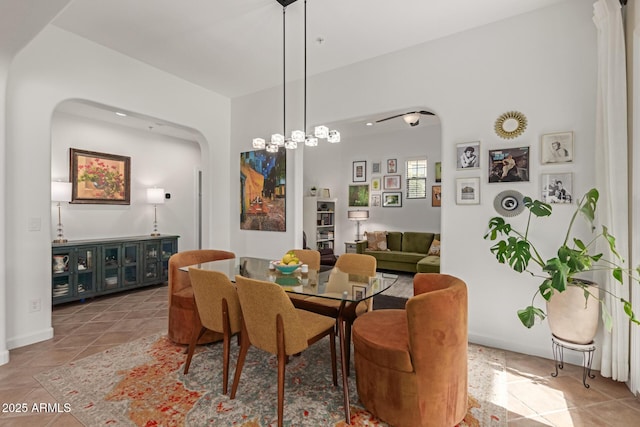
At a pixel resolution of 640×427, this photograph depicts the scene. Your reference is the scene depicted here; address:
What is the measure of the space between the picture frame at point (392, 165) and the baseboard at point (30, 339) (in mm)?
6100

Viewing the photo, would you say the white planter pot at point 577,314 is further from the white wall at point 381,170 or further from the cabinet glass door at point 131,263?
the cabinet glass door at point 131,263

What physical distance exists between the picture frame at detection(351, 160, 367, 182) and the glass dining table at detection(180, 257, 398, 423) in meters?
4.62

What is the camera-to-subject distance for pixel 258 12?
2797mm

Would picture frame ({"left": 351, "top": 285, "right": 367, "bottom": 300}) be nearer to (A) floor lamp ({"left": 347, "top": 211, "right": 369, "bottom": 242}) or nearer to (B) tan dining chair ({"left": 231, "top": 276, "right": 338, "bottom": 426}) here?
(B) tan dining chair ({"left": 231, "top": 276, "right": 338, "bottom": 426})

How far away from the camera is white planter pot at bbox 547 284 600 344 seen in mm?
2225

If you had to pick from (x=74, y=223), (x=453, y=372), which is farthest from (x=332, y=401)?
(x=74, y=223)

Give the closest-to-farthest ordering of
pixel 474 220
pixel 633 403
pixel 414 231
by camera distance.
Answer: pixel 633 403 → pixel 474 220 → pixel 414 231

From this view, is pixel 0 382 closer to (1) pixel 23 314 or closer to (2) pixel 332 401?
(1) pixel 23 314

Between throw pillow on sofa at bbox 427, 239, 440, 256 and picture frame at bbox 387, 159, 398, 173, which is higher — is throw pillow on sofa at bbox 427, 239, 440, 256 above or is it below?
below

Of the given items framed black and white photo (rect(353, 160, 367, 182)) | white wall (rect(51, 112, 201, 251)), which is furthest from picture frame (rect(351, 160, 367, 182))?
white wall (rect(51, 112, 201, 251))

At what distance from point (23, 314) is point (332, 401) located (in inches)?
118

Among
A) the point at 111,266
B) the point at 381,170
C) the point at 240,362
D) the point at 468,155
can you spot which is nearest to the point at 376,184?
the point at 381,170

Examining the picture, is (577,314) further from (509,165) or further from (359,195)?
(359,195)

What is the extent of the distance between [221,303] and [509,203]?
8.58 feet
